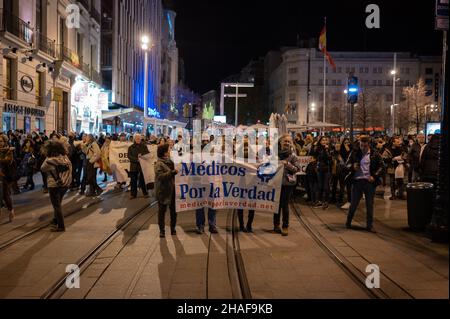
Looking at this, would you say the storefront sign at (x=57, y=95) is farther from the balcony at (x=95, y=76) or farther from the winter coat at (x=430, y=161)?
the winter coat at (x=430, y=161)

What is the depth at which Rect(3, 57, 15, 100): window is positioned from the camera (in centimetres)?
2428

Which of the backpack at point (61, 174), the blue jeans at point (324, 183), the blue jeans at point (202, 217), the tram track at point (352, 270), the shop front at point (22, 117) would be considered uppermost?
the shop front at point (22, 117)

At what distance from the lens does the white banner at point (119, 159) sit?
17.7m

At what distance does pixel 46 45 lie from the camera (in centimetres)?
2944

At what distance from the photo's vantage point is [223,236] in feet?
32.1

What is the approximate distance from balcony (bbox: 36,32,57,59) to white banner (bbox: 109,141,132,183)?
13.4 m

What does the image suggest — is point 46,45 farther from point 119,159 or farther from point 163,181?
point 163,181

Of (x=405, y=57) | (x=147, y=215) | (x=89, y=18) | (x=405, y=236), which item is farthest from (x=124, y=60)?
(x=405, y=57)

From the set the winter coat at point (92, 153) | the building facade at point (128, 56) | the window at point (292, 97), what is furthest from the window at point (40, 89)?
the window at point (292, 97)

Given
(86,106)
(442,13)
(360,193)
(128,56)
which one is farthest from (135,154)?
(128,56)

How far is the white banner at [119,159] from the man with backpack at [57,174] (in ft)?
24.3

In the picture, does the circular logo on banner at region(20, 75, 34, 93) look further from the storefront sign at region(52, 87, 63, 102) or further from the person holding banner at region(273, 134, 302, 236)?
the person holding banner at region(273, 134, 302, 236)
